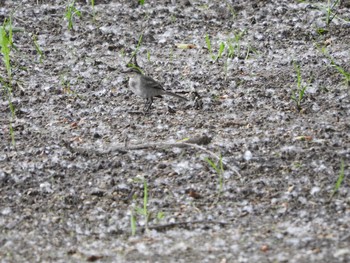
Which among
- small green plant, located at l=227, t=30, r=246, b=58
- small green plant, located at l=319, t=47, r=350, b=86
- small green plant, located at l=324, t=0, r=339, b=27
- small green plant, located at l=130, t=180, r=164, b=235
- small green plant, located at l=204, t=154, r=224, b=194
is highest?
small green plant, located at l=324, t=0, r=339, b=27

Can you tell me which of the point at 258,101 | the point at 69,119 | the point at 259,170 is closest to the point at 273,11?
the point at 258,101

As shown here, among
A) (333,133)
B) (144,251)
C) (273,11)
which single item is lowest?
(144,251)

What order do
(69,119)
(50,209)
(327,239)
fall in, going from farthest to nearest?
(69,119)
(50,209)
(327,239)

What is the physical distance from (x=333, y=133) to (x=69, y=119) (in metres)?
2.31

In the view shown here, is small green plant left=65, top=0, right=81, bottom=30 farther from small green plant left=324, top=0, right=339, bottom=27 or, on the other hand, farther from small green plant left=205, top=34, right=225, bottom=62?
small green plant left=324, top=0, right=339, bottom=27

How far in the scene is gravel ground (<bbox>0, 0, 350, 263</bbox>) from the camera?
4879mm

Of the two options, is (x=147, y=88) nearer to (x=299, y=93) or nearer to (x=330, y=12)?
(x=299, y=93)

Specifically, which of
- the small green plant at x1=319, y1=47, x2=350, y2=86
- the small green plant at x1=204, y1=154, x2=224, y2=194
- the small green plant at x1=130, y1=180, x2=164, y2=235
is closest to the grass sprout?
the small green plant at x1=319, y1=47, x2=350, y2=86

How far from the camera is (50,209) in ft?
17.4

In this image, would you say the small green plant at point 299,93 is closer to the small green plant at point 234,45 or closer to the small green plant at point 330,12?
the small green plant at point 234,45

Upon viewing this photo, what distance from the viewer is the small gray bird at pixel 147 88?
6762 millimetres

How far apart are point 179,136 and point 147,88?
687 millimetres

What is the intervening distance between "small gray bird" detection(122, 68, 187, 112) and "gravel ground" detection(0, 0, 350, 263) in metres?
0.15

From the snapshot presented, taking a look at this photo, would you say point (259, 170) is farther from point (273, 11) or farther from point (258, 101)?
point (273, 11)
